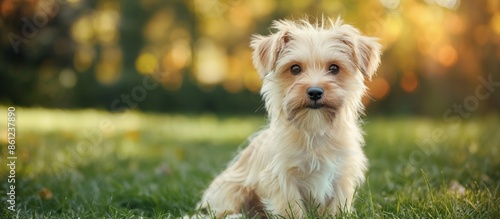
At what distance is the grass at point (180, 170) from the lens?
13.3ft

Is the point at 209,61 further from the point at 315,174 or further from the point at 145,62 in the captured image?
the point at 315,174

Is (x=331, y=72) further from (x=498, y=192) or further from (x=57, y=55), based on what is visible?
(x=57, y=55)

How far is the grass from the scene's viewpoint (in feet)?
13.3

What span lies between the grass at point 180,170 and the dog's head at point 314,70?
2.28 feet

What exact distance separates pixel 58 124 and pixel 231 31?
925 centimetres

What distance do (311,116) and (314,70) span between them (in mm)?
323

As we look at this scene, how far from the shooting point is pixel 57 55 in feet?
54.5

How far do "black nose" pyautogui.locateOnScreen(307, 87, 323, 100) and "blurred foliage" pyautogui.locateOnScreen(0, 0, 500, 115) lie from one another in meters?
7.42

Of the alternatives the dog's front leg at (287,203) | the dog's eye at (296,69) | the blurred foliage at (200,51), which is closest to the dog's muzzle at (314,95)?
the dog's eye at (296,69)

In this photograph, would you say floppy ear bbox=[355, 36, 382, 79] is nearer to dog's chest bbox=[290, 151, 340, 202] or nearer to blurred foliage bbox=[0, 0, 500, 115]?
dog's chest bbox=[290, 151, 340, 202]

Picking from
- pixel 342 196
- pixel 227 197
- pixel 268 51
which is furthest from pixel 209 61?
pixel 342 196

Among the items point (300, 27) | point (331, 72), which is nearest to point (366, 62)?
point (331, 72)

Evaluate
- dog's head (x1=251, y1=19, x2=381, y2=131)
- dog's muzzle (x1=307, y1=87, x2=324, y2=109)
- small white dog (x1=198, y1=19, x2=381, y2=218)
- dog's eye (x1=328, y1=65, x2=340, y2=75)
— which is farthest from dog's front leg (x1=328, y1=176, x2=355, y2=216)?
dog's eye (x1=328, y1=65, x2=340, y2=75)

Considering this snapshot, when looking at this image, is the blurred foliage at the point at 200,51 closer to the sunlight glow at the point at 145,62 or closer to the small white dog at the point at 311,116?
the sunlight glow at the point at 145,62
